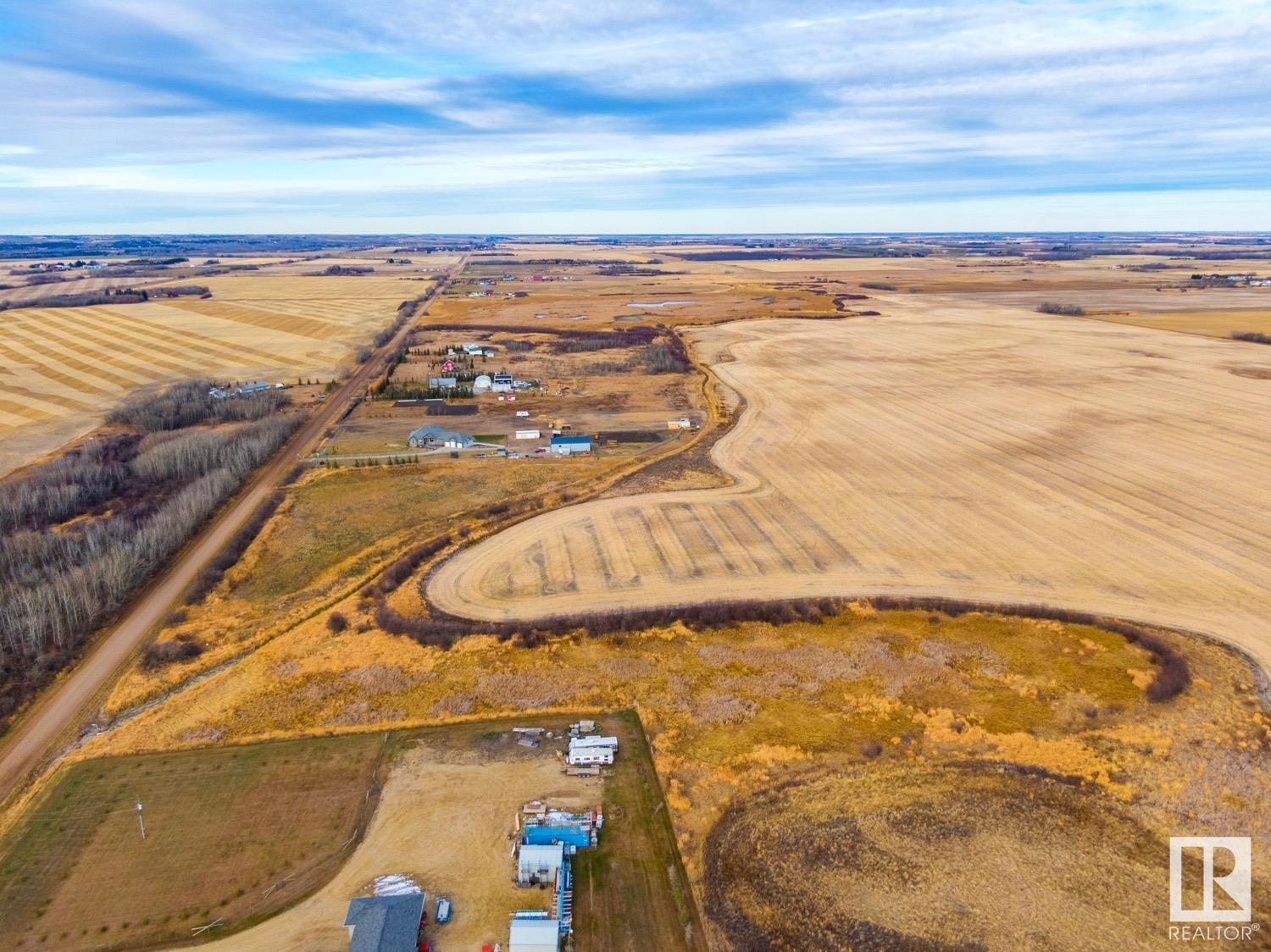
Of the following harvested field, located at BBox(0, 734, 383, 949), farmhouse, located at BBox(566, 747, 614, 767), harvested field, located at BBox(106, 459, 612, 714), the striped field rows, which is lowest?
harvested field, located at BBox(0, 734, 383, 949)

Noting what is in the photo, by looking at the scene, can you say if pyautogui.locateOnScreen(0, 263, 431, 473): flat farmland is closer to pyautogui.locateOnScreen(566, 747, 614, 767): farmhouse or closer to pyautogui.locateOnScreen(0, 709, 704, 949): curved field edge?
pyautogui.locateOnScreen(0, 709, 704, 949): curved field edge

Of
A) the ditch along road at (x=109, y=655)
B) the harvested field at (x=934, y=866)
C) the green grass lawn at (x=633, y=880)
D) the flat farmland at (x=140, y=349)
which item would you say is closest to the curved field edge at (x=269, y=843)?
the green grass lawn at (x=633, y=880)

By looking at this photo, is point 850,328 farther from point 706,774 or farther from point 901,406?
point 706,774

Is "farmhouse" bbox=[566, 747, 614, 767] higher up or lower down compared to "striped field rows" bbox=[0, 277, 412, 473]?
lower down

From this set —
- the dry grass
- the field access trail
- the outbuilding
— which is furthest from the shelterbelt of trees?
the outbuilding

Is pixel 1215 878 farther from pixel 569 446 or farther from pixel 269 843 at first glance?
pixel 569 446

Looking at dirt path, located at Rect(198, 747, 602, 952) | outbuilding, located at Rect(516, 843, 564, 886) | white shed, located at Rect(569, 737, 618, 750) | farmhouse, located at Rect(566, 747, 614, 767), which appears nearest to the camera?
dirt path, located at Rect(198, 747, 602, 952)

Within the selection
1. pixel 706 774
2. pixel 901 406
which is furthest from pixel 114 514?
pixel 901 406

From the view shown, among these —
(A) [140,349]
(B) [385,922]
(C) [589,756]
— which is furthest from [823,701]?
(A) [140,349]
